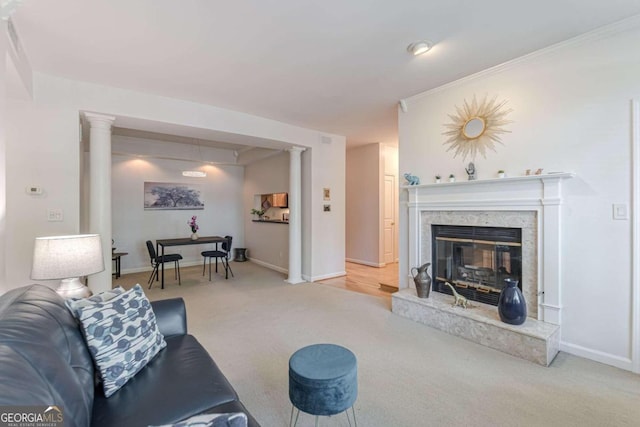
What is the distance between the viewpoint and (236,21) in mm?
2199

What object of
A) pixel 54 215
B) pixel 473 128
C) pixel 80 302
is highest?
pixel 473 128

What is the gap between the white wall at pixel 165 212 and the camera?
5.90m

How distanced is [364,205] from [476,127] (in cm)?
370

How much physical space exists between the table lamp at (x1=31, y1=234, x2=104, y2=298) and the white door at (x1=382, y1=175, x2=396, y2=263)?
208 inches

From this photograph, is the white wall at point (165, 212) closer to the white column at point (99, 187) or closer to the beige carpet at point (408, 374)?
the white column at point (99, 187)

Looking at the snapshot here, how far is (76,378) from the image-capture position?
1.15m

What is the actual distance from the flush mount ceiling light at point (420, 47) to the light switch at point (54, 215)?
378 centimetres

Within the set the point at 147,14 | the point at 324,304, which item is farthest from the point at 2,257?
the point at 324,304

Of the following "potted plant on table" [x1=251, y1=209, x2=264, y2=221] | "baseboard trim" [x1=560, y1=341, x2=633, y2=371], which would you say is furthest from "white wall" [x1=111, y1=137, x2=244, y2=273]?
"baseboard trim" [x1=560, y1=341, x2=633, y2=371]

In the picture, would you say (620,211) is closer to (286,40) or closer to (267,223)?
(286,40)

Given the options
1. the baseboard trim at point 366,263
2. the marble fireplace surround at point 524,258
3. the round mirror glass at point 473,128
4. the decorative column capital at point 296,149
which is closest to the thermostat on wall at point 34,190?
the decorative column capital at point 296,149

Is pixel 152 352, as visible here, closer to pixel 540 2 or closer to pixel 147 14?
pixel 147 14

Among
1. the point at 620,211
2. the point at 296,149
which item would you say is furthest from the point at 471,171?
the point at 296,149

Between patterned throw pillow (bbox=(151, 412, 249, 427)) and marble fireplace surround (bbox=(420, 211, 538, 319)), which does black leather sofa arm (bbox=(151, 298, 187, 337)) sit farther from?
marble fireplace surround (bbox=(420, 211, 538, 319))
